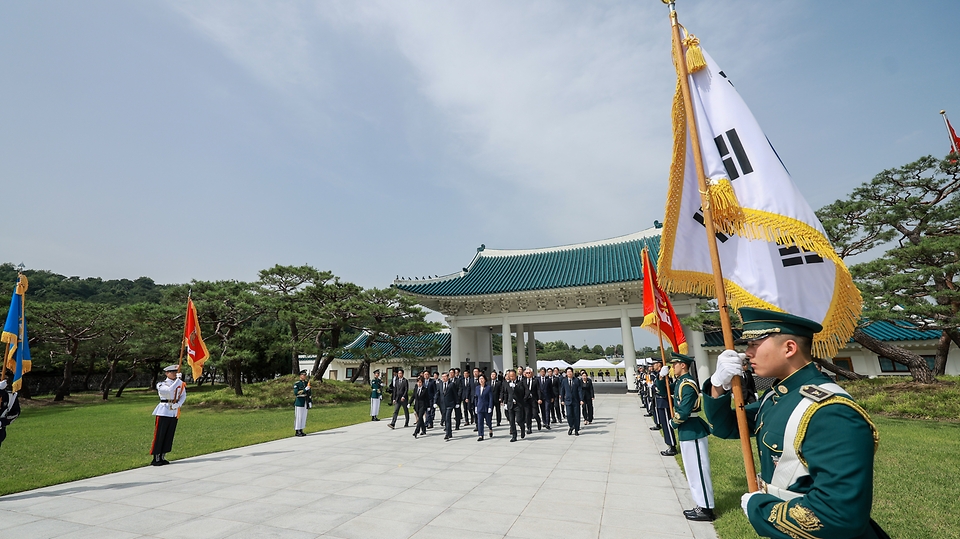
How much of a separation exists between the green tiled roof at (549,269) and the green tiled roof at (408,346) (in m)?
3.88

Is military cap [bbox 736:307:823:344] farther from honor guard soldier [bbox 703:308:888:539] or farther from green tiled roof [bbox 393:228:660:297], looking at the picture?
green tiled roof [bbox 393:228:660:297]

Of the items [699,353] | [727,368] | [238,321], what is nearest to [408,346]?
[238,321]

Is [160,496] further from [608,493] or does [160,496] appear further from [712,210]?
[712,210]

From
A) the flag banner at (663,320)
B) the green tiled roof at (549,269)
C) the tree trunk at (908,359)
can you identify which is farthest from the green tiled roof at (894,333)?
the flag banner at (663,320)

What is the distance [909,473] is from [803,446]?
6.66 meters

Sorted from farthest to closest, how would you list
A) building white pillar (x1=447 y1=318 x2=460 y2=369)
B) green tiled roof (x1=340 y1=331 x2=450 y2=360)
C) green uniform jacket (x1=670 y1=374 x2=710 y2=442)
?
green tiled roof (x1=340 y1=331 x2=450 y2=360) < building white pillar (x1=447 y1=318 x2=460 y2=369) < green uniform jacket (x1=670 y1=374 x2=710 y2=442)

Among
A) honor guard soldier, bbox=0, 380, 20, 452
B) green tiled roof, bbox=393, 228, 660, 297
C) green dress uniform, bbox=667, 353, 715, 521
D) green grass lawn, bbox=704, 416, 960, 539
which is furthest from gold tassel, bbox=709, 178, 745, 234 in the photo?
green tiled roof, bbox=393, 228, 660, 297

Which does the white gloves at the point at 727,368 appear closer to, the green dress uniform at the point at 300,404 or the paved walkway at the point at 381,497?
the paved walkway at the point at 381,497

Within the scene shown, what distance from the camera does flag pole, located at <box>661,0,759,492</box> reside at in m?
2.23

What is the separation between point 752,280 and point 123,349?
35.6 meters

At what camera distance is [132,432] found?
12.1 m

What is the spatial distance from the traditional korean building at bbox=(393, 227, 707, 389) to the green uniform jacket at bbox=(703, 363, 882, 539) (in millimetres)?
18024

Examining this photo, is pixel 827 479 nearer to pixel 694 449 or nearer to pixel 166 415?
pixel 694 449

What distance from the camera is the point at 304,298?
2339cm
